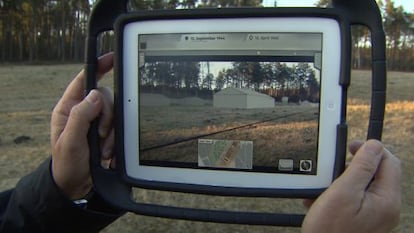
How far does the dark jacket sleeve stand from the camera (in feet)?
3.94

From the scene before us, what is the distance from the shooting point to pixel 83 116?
105 cm

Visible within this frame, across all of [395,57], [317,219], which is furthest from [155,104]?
[395,57]

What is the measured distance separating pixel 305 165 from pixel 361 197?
0.44 feet

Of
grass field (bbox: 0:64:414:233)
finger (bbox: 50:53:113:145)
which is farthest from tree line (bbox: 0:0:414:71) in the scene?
finger (bbox: 50:53:113:145)

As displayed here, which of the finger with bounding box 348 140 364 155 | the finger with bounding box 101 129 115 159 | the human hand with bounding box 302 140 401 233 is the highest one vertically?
the finger with bounding box 348 140 364 155

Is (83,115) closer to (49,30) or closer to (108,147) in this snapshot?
(108,147)

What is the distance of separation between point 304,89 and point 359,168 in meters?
0.20

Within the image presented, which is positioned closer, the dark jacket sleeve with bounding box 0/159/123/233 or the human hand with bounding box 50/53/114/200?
the human hand with bounding box 50/53/114/200

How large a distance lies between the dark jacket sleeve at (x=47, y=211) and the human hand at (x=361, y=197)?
22.3 inches

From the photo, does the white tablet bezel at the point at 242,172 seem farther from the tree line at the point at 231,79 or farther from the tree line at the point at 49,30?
the tree line at the point at 49,30

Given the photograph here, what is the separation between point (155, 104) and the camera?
1.02m

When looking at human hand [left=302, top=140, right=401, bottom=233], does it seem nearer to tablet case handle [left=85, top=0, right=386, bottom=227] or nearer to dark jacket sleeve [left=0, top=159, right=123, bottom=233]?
tablet case handle [left=85, top=0, right=386, bottom=227]

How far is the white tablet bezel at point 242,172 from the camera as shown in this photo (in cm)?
92

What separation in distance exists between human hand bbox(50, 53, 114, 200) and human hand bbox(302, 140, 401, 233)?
51cm
